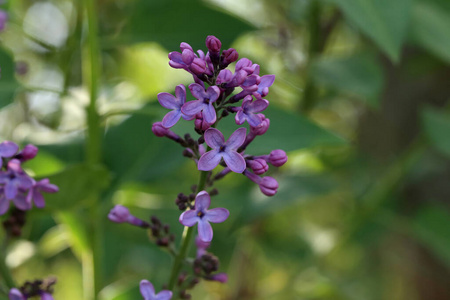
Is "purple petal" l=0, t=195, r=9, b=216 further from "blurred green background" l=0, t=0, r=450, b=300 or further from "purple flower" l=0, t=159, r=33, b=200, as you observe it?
"blurred green background" l=0, t=0, r=450, b=300

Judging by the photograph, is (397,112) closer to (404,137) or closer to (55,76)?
(404,137)

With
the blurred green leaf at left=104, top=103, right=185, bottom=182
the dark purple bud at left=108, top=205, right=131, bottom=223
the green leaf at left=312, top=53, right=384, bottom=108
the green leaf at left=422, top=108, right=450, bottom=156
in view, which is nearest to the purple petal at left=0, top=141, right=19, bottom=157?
the dark purple bud at left=108, top=205, right=131, bottom=223

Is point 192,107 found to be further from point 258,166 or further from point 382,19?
point 382,19

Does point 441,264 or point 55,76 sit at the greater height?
point 55,76

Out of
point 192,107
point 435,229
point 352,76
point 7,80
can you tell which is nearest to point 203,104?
point 192,107

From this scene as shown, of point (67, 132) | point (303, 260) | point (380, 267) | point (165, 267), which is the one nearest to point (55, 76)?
point (67, 132)

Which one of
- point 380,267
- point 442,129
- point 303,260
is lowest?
point 380,267
